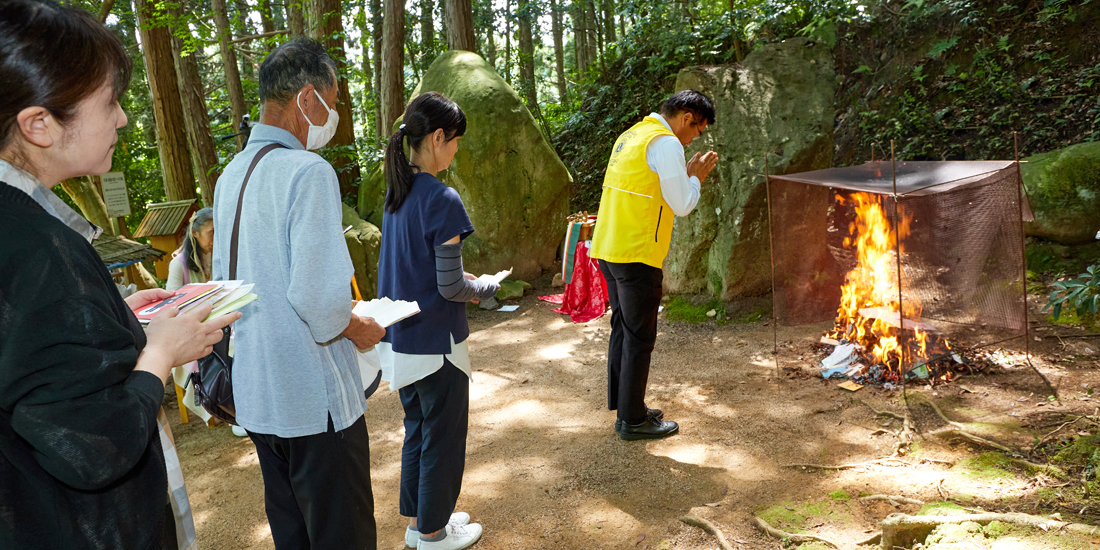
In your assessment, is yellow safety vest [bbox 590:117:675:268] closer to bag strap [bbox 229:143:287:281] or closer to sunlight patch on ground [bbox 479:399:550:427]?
sunlight patch on ground [bbox 479:399:550:427]

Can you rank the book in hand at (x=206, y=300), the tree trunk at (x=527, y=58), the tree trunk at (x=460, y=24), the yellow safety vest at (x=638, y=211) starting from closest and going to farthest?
the book in hand at (x=206, y=300), the yellow safety vest at (x=638, y=211), the tree trunk at (x=460, y=24), the tree trunk at (x=527, y=58)

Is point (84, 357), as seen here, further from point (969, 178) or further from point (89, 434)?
point (969, 178)

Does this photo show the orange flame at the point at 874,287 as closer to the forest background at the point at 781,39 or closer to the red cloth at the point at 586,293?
the red cloth at the point at 586,293

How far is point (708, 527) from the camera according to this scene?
2.99 m

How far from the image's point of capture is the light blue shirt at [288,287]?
1.81 meters

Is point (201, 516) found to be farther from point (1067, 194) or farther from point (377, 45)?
point (377, 45)

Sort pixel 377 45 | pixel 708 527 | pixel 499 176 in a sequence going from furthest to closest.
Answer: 1. pixel 377 45
2. pixel 499 176
3. pixel 708 527

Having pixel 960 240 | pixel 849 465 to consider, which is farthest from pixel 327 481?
pixel 960 240

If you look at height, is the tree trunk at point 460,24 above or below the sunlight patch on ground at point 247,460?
above

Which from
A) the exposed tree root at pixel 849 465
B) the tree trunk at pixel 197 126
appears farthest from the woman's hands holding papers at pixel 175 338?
the tree trunk at pixel 197 126

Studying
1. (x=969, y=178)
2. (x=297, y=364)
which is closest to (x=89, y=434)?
(x=297, y=364)

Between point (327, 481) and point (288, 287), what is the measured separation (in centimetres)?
61

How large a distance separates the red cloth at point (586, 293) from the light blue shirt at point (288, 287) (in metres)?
4.79

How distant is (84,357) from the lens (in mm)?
1114
